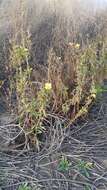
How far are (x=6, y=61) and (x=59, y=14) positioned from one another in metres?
1.05

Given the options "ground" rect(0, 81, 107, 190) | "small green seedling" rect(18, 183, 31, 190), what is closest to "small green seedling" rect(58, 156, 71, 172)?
"ground" rect(0, 81, 107, 190)

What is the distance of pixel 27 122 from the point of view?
349 cm

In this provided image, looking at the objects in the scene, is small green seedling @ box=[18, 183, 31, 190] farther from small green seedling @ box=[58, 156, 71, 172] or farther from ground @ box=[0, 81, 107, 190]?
small green seedling @ box=[58, 156, 71, 172]

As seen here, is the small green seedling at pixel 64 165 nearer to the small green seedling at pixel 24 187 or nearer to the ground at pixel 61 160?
the ground at pixel 61 160

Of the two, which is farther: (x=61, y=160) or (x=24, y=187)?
(x=61, y=160)

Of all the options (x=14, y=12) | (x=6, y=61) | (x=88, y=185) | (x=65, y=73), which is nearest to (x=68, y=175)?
(x=88, y=185)

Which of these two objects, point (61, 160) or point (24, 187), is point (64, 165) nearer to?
point (61, 160)

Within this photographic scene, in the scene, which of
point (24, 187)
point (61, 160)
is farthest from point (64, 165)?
point (24, 187)

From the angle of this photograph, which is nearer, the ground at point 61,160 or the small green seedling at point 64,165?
the ground at point 61,160

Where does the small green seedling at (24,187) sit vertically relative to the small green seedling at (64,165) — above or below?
below

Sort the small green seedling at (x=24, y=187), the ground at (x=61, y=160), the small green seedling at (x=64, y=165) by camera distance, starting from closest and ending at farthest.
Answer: the small green seedling at (x=24, y=187), the ground at (x=61, y=160), the small green seedling at (x=64, y=165)

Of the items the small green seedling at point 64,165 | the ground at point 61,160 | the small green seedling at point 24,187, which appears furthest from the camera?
the small green seedling at point 64,165

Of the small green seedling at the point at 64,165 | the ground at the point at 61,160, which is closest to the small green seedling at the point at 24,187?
the ground at the point at 61,160

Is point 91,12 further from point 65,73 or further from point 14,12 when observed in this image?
Result: point 65,73
